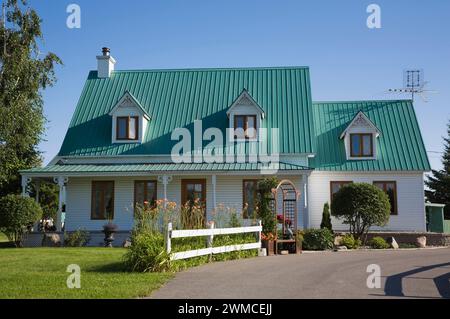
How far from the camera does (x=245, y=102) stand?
26.4 metres

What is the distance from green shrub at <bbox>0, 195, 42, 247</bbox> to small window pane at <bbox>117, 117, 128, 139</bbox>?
5993 millimetres

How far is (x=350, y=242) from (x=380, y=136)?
28.6 ft

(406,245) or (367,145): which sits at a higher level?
(367,145)

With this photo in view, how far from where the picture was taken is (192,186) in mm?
26016

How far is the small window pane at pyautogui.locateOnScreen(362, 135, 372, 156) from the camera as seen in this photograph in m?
26.9

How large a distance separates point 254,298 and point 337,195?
1413 centimetres

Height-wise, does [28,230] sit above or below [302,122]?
below

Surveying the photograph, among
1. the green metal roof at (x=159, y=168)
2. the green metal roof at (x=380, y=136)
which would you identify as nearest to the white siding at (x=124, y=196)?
the green metal roof at (x=159, y=168)

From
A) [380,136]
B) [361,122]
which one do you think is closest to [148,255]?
[361,122]

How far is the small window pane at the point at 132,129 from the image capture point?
1049 inches

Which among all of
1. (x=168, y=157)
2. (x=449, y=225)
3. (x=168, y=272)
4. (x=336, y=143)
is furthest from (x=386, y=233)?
(x=168, y=272)

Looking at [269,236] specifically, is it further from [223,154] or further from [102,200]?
[102,200]

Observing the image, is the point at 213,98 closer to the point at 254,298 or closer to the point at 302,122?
the point at 302,122

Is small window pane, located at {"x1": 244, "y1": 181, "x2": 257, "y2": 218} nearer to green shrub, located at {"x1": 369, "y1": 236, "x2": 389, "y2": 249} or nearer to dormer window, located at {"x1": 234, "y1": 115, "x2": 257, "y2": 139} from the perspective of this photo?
dormer window, located at {"x1": 234, "y1": 115, "x2": 257, "y2": 139}
